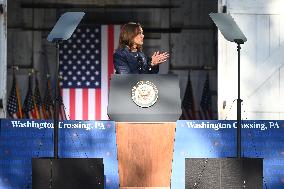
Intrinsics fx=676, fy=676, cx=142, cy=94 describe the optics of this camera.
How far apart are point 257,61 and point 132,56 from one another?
283 cm

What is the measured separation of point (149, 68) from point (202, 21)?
6.63 metres

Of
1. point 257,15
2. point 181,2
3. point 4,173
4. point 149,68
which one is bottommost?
point 4,173

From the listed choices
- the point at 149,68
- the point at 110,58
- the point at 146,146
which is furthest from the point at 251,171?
the point at 110,58

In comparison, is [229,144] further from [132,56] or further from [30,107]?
[30,107]

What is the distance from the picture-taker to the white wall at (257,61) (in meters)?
7.59

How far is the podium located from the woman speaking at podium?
492 mm

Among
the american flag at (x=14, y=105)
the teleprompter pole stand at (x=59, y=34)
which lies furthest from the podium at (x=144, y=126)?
the american flag at (x=14, y=105)

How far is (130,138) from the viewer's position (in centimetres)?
458

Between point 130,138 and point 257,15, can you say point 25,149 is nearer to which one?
point 130,138

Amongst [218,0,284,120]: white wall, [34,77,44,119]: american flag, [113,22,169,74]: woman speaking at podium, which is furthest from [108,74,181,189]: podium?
[34,77,44,119]: american flag

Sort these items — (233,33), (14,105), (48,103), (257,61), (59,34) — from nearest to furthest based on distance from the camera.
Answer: (59,34), (233,33), (257,61), (14,105), (48,103)

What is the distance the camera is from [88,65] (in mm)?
11320

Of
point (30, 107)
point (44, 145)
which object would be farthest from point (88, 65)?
point (44, 145)

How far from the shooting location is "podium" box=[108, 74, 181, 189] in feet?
15.1
